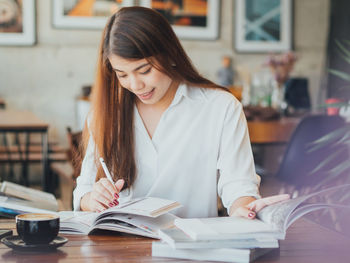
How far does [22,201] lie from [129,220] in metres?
0.53

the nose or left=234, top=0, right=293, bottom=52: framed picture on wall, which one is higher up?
left=234, top=0, right=293, bottom=52: framed picture on wall

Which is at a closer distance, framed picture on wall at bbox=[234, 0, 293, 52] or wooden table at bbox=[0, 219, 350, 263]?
wooden table at bbox=[0, 219, 350, 263]

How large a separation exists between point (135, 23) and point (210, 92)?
1.19ft

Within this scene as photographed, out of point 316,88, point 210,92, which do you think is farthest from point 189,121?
point 316,88

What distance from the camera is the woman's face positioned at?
156cm

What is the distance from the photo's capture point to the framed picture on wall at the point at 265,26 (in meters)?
6.74

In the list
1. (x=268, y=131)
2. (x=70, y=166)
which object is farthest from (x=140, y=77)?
(x=70, y=166)

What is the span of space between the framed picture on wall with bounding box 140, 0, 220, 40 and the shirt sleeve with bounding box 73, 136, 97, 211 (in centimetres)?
491

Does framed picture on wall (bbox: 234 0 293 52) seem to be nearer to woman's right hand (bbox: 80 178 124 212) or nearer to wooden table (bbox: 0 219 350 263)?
woman's right hand (bbox: 80 178 124 212)

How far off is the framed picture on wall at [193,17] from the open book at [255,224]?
545 centimetres

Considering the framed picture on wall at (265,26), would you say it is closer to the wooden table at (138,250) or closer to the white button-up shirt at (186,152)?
the white button-up shirt at (186,152)

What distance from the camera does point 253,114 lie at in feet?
12.8

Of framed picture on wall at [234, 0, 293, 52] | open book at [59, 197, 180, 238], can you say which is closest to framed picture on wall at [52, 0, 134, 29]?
framed picture on wall at [234, 0, 293, 52]

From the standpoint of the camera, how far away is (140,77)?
5.20 feet
